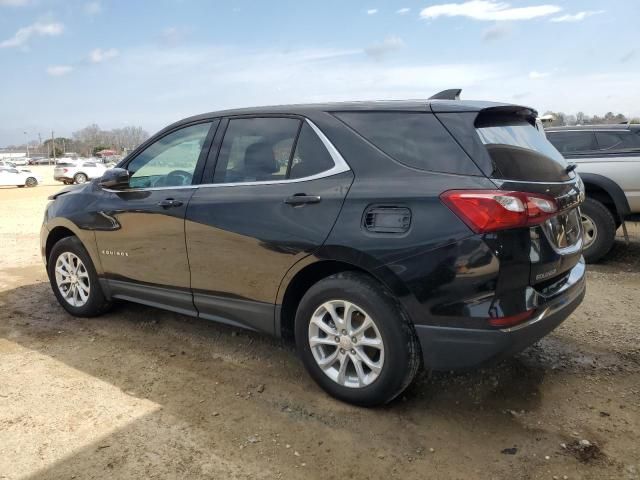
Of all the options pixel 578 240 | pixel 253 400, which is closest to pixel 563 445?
pixel 578 240

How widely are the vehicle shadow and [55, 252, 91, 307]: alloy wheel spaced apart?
0.35 meters

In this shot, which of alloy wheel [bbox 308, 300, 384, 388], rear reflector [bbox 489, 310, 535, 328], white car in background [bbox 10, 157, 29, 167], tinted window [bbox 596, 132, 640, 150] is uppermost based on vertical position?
white car in background [bbox 10, 157, 29, 167]

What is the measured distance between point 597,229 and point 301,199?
15.8 feet

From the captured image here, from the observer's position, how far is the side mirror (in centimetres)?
411

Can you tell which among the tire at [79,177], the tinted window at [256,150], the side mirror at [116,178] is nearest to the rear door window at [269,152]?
the tinted window at [256,150]

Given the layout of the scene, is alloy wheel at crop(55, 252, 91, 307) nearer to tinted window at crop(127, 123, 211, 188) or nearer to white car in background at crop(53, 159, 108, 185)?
tinted window at crop(127, 123, 211, 188)

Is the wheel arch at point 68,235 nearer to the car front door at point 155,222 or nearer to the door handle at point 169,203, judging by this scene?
the car front door at point 155,222

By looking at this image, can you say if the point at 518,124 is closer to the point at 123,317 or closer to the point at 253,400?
the point at 253,400

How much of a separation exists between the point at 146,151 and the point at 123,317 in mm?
1530

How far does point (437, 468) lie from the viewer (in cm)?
253

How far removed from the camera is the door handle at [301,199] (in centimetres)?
304

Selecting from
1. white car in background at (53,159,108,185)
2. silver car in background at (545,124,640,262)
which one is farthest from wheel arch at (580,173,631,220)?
white car in background at (53,159,108,185)

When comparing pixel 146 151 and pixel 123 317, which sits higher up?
A: pixel 146 151

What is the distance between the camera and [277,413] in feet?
10.0
